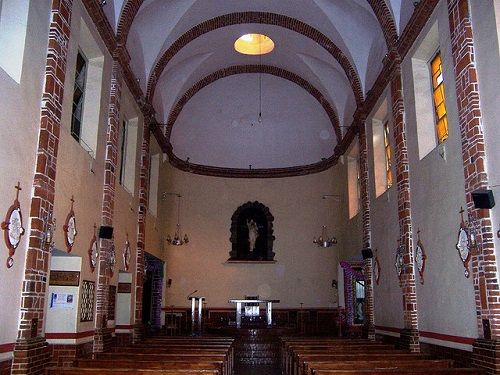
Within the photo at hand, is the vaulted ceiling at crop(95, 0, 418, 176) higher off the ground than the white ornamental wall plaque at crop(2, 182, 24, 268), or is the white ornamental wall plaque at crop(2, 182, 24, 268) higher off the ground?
the vaulted ceiling at crop(95, 0, 418, 176)

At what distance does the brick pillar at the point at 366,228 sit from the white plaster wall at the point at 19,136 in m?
9.53

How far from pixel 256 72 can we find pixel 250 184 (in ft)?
14.6

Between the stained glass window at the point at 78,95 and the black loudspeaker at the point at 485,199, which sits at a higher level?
the stained glass window at the point at 78,95

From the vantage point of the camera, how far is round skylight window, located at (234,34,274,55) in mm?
18734

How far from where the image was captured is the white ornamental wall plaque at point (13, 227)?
274 inches

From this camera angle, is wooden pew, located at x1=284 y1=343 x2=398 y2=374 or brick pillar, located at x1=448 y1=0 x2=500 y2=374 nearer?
brick pillar, located at x1=448 y1=0 x2=500 y2=374

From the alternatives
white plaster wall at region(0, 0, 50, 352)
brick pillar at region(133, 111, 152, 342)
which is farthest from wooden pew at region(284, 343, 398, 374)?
brick pillar at region(133, 111, 152, 342)

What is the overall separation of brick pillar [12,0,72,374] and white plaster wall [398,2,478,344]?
6.70 metres

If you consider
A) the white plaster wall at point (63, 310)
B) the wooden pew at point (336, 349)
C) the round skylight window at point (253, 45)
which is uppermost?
the round skylight window at point (253, 45)

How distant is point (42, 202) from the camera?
25.9ft

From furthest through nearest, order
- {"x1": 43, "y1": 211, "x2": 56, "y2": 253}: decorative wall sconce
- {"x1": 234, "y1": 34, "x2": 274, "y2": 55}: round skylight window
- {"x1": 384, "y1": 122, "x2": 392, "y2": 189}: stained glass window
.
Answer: {"x1": 234, "y1": 34, "x2": 274, "y2": 55}: round skylight window < {"x1": 384, "y1": 122, "x2": 392, "y2": 189}: stained glass window < {"x1": 43, "y1": 211, "x2": 56, "y2": 253}: decorative wall sconce

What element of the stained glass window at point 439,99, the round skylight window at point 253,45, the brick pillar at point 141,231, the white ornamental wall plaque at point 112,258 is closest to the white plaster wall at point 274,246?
the brick pillar at point 141,231

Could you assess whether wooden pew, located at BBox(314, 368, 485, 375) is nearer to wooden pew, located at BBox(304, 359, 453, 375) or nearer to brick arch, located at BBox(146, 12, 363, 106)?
wooden pew, located at BBox(304, 359, 453, 375)

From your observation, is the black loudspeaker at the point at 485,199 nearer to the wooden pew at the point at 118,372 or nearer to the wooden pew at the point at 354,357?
the wooden pew at the point at 354,357
